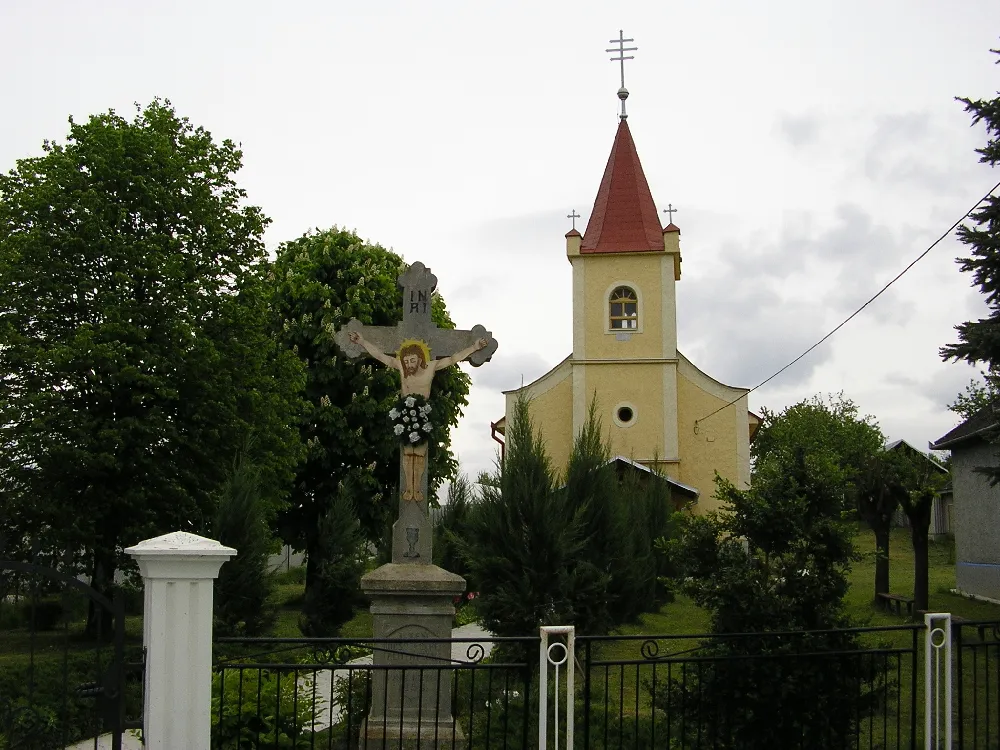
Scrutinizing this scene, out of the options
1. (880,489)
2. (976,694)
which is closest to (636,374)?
(880,489)

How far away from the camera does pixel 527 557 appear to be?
1201 centimetres

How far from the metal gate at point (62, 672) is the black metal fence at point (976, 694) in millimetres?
4967

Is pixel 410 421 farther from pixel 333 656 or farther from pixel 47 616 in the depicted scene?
pixel 47 616

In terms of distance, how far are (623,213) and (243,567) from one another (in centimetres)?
2140

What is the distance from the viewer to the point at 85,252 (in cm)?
1741

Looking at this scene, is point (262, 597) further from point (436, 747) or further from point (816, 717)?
point (816, 717)

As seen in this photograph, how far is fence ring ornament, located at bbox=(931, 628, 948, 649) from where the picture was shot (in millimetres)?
6859

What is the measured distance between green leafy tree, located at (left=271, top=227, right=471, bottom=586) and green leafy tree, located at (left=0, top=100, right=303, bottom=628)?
6.72m

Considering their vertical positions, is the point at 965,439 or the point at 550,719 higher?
the point at 965,439

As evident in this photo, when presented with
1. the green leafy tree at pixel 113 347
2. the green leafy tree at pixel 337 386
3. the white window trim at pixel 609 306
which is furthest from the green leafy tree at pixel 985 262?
the white window trim at pixel 609 306

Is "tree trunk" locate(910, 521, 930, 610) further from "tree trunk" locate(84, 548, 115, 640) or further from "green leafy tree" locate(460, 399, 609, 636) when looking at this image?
"tree trunk" locate(84, 548, 115, 640)

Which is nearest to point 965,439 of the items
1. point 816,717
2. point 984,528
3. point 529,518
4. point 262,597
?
point 984,528

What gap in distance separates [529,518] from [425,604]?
3.15 m

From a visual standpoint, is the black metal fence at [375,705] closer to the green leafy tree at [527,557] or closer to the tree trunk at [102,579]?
the green leafy tree at [527,557]
